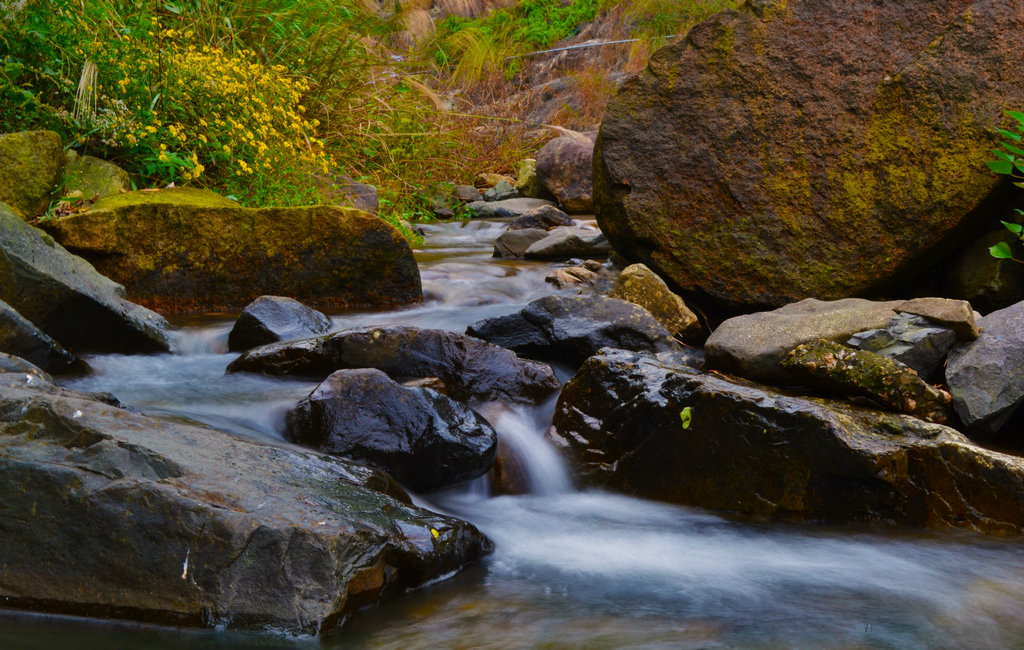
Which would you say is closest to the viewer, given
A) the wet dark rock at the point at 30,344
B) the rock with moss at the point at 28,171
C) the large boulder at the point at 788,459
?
the large boulder at the point at 788,459

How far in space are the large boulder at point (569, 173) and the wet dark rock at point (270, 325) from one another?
5.97m

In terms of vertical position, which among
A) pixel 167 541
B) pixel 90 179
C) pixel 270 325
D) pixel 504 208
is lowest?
pixel 167 541

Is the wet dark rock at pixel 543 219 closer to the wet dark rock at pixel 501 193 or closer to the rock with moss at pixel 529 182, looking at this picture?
the rock with moss at pixel 529 182

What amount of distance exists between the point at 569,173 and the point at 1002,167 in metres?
6.24

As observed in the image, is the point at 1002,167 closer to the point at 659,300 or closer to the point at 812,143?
the point at 812,143

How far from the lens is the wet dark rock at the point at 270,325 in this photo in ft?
15.6

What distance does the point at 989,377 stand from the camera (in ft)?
12.3

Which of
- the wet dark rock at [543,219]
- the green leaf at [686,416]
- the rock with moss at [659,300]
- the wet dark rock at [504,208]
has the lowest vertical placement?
the green leaf at [686,416]

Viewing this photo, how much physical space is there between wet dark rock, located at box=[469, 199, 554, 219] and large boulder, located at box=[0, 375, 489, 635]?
775 cm

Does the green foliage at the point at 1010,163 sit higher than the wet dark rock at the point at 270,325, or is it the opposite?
the green foliage at the point at 1010,163

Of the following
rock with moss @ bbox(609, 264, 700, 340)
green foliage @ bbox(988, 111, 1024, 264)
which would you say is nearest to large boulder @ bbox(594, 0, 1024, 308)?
green foliage @ bbox(988, 111, 1024, 264)

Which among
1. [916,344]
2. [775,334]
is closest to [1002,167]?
[916,344]

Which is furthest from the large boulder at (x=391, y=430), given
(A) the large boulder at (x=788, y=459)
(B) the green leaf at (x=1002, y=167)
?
(B) the green leaf at (x=1002, y=167)

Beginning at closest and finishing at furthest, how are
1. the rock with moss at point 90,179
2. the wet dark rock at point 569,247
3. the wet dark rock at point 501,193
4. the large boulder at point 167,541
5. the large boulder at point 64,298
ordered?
the large boulder at point 167,541
the large boulder at point 64,298
the rock with moss at point 90,179
the wet dark rock at point 569,247
the wet dark rock at point 501,193
